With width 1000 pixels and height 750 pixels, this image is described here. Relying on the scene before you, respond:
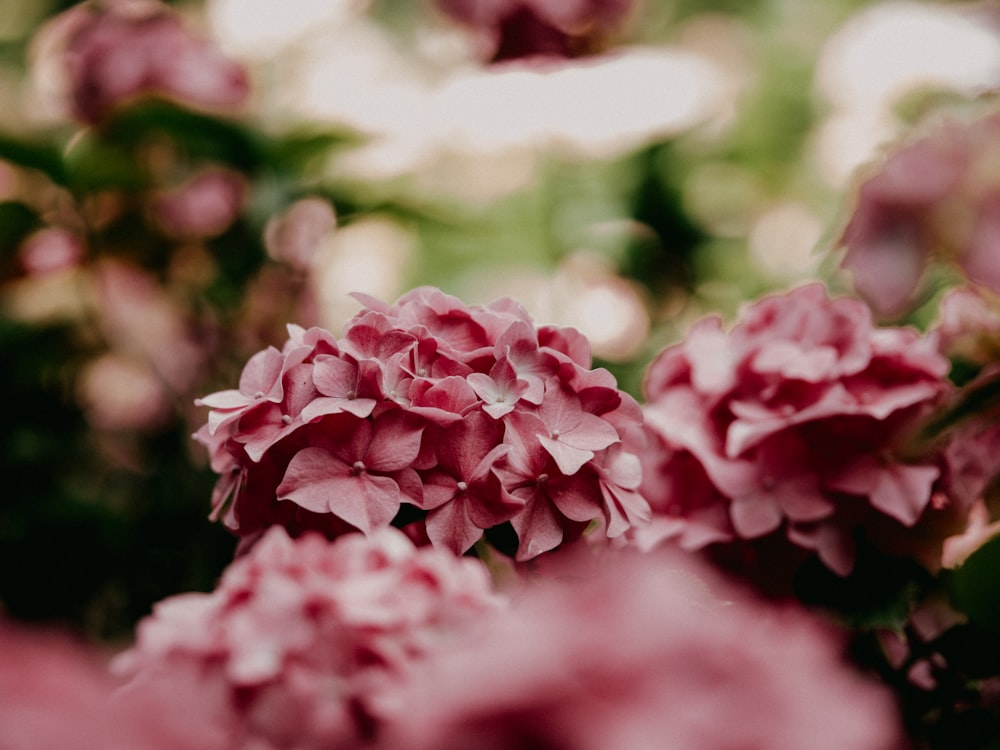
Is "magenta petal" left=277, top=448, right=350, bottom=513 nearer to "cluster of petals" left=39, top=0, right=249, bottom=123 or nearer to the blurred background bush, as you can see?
the blurred background bush

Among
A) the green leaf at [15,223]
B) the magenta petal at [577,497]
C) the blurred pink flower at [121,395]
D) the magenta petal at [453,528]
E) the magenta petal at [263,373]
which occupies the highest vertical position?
the magenta petal at [263,373]

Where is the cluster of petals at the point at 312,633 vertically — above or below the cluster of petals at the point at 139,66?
above

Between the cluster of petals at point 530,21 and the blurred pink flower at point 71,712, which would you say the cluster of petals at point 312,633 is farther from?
the cluster of petals at point 530,21

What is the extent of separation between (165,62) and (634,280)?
84 centimetres

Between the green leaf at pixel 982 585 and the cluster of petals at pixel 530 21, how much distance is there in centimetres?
112

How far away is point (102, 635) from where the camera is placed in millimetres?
1062

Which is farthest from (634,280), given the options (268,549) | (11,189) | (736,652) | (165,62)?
(736,652)

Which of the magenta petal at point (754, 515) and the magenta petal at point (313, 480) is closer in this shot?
the magenta petal at point (313, 480)

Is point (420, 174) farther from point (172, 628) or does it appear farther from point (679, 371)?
point (172, 628)

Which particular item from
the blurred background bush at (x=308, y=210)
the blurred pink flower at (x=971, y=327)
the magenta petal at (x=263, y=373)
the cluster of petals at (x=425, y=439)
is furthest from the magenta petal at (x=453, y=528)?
the blurred pink flower at (x=971, y=327)

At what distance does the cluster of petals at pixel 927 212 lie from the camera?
57 cm

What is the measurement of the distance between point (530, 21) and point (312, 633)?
1175mm

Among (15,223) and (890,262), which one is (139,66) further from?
(890,262)

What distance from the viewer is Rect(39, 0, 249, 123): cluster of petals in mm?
1407
